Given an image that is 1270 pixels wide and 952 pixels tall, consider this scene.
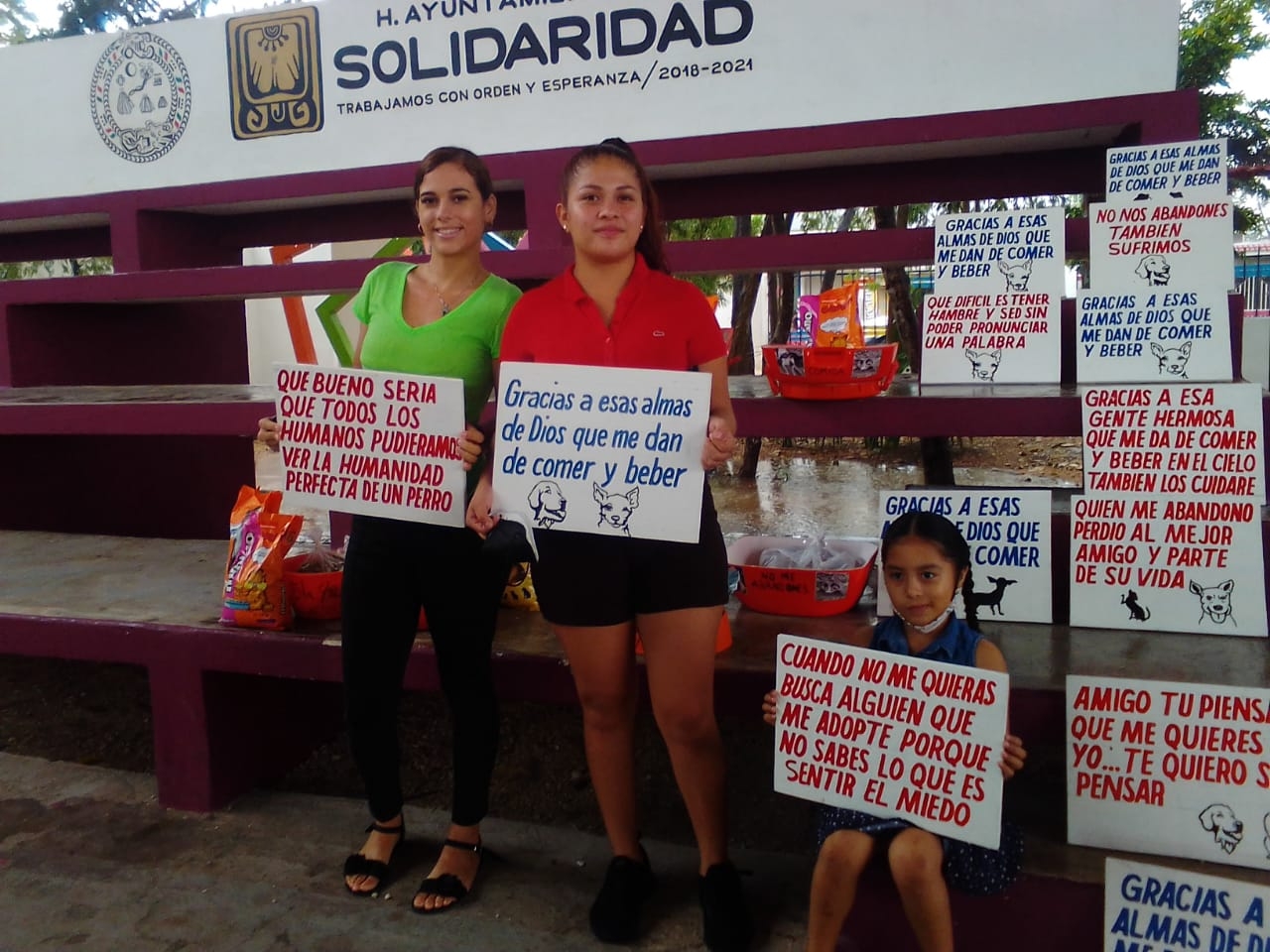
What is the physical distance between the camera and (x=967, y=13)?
283 centimetres

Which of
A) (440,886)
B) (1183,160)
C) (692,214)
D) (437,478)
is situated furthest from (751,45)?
(440,886)

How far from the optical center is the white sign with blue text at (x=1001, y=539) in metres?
2.58

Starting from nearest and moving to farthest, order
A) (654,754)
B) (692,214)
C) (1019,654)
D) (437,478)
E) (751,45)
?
(437,478)
(1019,654)
(751,45)
(654,754)
(692,214)

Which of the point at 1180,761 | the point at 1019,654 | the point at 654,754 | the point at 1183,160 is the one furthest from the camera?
the point at 654,754

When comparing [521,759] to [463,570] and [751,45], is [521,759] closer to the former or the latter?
[463,570]

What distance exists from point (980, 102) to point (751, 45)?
719 millimetres

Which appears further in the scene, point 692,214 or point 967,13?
point 692,214

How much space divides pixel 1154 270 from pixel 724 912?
6.47ft

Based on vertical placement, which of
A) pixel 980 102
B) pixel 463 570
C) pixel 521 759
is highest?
pixel 980 102

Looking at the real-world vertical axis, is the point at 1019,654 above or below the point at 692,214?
below

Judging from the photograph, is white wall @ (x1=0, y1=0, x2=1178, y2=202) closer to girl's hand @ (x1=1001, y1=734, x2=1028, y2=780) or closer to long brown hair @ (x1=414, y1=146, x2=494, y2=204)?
long brown hair @ (x1=414, y1=146, x2=494, y2=204)

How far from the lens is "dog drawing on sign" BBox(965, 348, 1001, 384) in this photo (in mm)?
2752

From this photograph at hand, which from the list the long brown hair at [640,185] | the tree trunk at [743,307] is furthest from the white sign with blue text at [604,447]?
the tree trunk at [743,307]

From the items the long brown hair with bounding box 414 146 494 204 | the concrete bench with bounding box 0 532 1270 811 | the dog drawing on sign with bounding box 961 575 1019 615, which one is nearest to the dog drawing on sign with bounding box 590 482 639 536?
the concrete bench with bounding box 0 532 1270 811
